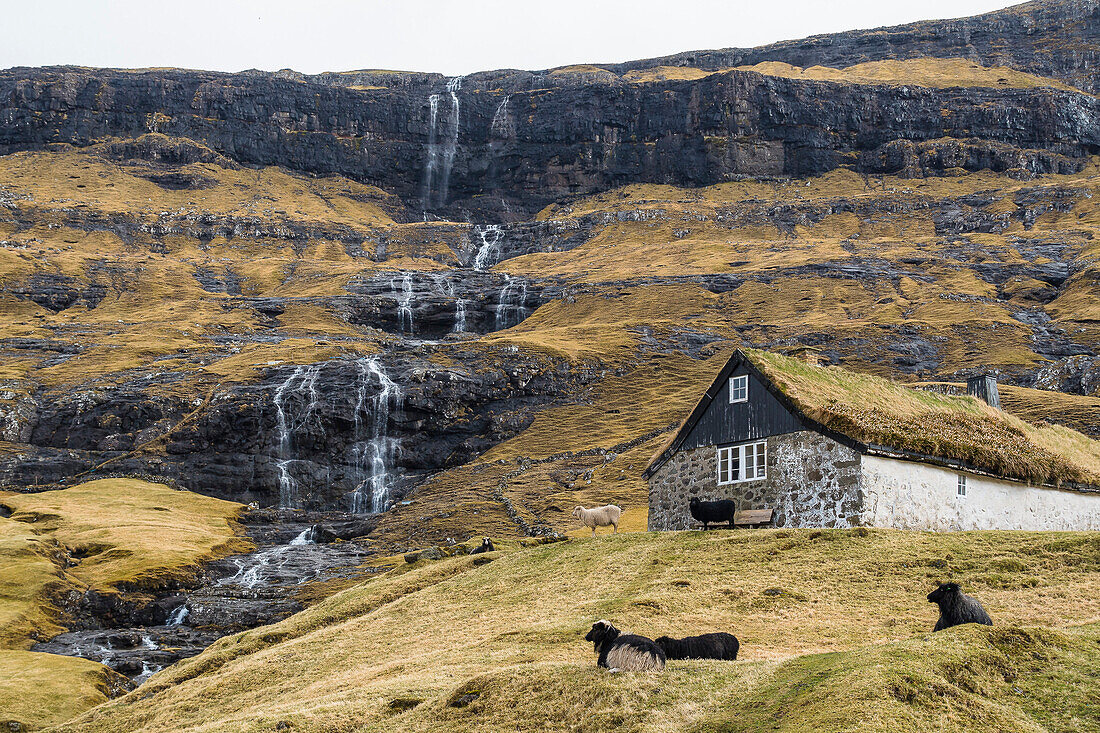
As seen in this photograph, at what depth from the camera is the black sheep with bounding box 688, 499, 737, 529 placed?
125ft

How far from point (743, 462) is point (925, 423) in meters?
7.14

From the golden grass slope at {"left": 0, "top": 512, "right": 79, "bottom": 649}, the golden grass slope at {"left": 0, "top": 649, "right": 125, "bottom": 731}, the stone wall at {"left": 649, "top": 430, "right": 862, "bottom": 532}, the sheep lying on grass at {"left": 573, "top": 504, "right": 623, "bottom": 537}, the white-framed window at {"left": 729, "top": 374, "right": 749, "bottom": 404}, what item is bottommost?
the golden grass slope at {"left": 0, "top": 512, "right": 79, "bottom": 649}

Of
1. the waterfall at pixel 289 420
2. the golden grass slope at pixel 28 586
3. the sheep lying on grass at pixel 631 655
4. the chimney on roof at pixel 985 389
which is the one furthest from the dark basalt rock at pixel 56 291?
the sheep lying on grass at pixel 631 655

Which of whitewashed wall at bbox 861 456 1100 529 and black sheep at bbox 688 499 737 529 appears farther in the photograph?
black sheep at bbox 688 499 737 529

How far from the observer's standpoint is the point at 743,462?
39.5m

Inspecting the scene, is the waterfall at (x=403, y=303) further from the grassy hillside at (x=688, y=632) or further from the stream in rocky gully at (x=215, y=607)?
the grassy hillside at (x=688, y=632)

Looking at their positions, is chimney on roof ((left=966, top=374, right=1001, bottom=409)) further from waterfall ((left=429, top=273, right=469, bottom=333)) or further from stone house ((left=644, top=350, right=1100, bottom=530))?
waterfall ((left=429, top=273, right=469, bottom=333))

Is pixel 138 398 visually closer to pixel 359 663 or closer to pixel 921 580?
pixel 359 663

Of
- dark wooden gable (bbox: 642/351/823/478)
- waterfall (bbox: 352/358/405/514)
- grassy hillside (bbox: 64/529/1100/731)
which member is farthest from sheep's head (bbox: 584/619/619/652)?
waterfall (bbox: 352/358/405/514)

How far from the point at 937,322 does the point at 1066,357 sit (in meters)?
18.4

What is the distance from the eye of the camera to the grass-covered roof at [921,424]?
36375 mm

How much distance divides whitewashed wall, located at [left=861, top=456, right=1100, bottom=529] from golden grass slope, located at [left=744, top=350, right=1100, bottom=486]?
65 centimetres

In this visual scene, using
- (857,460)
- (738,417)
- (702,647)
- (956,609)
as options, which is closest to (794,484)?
(857,460)

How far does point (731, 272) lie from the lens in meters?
161
